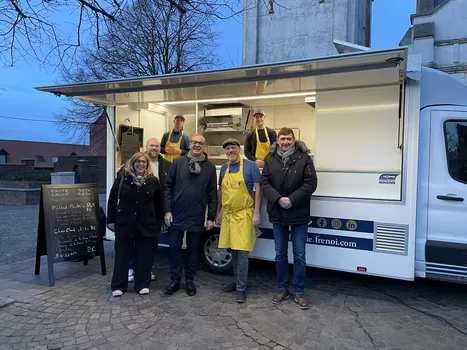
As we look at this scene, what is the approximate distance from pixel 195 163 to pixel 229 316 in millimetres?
1681

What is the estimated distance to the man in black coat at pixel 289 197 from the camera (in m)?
3.86

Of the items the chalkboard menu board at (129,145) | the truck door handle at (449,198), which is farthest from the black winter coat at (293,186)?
the chalkboard menu board at (129,145)

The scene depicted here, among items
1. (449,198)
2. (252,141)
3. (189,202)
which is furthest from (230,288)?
(449,198)

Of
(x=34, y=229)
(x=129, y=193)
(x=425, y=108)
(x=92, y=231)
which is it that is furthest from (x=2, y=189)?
(x=425, y=108)

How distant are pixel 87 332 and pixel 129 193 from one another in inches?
56.5

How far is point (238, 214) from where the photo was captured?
4129 millimetres

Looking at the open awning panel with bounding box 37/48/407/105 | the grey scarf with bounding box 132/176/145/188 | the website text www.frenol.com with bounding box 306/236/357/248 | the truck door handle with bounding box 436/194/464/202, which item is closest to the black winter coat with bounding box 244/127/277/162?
the open awning panel with bounding box 37/48/407/105

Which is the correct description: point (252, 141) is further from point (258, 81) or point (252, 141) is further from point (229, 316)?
point (229, 316)

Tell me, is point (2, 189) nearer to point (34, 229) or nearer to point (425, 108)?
point (34, 229)

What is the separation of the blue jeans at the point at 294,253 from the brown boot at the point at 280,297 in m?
0.04

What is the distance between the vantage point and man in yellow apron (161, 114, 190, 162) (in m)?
5.58

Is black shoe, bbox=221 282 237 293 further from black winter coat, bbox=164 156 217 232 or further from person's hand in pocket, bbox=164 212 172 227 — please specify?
person's hand in pocket, bbox=164 212 172 227

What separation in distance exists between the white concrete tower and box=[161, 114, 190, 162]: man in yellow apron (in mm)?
10949

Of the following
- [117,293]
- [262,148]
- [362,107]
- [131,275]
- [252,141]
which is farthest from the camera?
[252,141]
